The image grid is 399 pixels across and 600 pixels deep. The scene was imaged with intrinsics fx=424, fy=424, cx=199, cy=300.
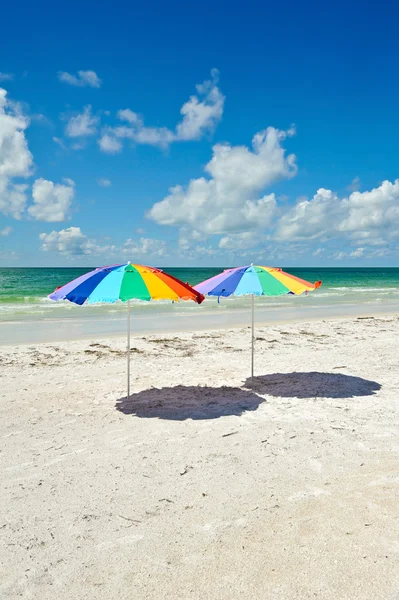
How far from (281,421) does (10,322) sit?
52.3 feet

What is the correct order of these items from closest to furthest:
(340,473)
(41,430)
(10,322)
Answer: (340,473) < (41,430) < (10,322)

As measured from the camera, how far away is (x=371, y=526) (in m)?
3.55

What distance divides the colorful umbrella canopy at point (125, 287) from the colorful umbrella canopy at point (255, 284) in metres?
0.64

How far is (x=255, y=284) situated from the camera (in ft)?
22.6

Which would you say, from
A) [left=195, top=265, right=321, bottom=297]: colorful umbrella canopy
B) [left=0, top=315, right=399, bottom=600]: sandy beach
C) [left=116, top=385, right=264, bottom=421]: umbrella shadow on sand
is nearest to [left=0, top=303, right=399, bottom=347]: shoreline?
[left=0, top=315, right=399, bottom=600]: sandy beach

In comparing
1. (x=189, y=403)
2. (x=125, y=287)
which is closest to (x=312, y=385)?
(x=189, y=403)

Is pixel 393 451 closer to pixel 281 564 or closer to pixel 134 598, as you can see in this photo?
pixel 281 564

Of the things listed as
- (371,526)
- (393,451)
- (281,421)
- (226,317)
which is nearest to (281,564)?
(371,526)

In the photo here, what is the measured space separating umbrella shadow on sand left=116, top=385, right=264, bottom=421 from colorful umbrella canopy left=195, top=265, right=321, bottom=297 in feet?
5.93

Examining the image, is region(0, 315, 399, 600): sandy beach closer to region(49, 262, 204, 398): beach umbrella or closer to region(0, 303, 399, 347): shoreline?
region(49, 262, 204, 398): beach umbrella

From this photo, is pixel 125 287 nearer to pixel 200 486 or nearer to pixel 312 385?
pixel 200 486

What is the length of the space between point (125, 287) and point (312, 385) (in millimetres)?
4294

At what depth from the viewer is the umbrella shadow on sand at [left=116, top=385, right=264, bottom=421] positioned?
6520 millimetres

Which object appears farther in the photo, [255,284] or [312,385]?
[312,385]
